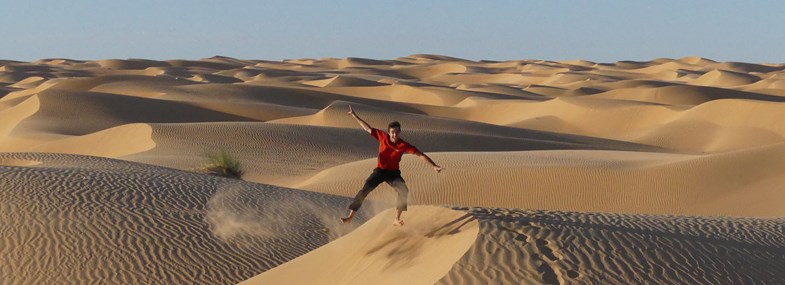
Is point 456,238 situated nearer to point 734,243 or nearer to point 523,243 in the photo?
point 523,243

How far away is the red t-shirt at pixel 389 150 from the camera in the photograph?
775 cm

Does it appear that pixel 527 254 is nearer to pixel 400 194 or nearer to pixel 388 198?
pixel 400 194

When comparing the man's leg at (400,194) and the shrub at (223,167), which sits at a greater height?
the man's leg at (400,194)

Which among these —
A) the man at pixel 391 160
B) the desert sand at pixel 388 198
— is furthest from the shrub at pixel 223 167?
the man at pixel 391 160

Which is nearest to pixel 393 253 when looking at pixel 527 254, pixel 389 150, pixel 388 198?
pixel 389 150

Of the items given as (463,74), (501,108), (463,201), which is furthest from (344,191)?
(463,74)

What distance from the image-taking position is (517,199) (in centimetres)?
1981

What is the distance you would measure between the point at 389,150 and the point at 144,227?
5.42 m

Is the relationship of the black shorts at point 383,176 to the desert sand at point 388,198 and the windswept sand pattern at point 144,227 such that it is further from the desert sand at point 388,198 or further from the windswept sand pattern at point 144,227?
the windswept sand pattern at point 144,227

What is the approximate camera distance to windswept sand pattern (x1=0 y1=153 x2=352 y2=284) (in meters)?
11.1

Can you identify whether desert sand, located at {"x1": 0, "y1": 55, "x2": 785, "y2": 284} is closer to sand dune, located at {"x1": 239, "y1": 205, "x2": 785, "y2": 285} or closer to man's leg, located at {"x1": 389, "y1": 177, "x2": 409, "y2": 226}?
sand dune, located at {"x1": 239, "y1": 205, "x2": 785, "y2": 285}

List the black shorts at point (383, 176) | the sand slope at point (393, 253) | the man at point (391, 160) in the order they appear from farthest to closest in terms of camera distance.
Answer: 1. the black shorts at point (383, 176)
2. the man at point (391, 160)
3. the sand slope at point (393, 253)

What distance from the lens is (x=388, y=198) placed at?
18141mm

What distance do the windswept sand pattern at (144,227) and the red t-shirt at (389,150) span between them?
150 inches
